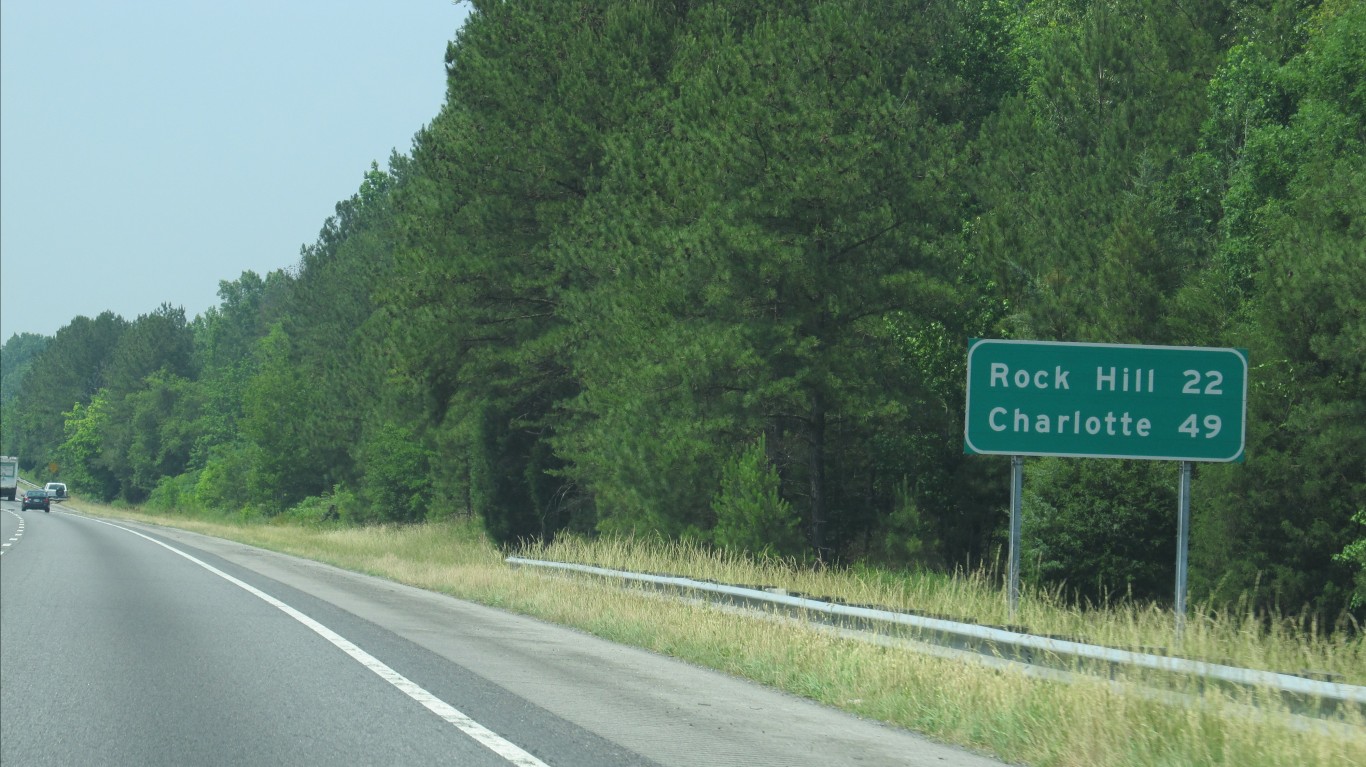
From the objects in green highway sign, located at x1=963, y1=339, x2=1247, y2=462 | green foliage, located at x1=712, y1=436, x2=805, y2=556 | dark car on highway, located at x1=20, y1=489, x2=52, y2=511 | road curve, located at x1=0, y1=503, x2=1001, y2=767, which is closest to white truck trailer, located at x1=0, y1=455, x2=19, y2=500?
dark car on highway, located at x1=20, y1=489, x2=52, y2=511

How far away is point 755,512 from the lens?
1200 inches

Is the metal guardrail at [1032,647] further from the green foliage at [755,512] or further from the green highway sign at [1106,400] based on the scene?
the green foliage at [755,512]

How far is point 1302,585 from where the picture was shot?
26.8 m

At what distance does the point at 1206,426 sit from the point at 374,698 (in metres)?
8.65

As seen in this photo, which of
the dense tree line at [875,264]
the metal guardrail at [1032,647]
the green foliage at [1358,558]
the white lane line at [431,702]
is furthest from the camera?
the dense tree line at [875,264]

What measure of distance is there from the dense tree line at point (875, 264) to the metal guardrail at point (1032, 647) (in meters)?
13.9

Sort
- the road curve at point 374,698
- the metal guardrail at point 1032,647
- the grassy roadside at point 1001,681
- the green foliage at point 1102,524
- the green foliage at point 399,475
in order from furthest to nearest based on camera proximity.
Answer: the green foliage at point 399,475 → the green foliage at point 1102,524 → the road curve at point 374,698 → the grassy roadside at point 1001,681 → the metal guardrail at point 1032,647

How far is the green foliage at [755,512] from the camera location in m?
30.5

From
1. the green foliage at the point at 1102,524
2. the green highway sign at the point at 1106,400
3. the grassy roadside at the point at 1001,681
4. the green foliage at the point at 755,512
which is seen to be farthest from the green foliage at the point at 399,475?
the green highway sign at the point at 1106,400

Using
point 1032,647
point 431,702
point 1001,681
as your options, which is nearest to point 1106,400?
point 1032,647

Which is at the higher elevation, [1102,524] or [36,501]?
[1102,524]

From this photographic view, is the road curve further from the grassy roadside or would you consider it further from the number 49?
the number 49

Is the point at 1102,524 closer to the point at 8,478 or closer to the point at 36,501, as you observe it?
the point at 36,501

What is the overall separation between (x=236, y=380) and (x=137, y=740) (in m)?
144
